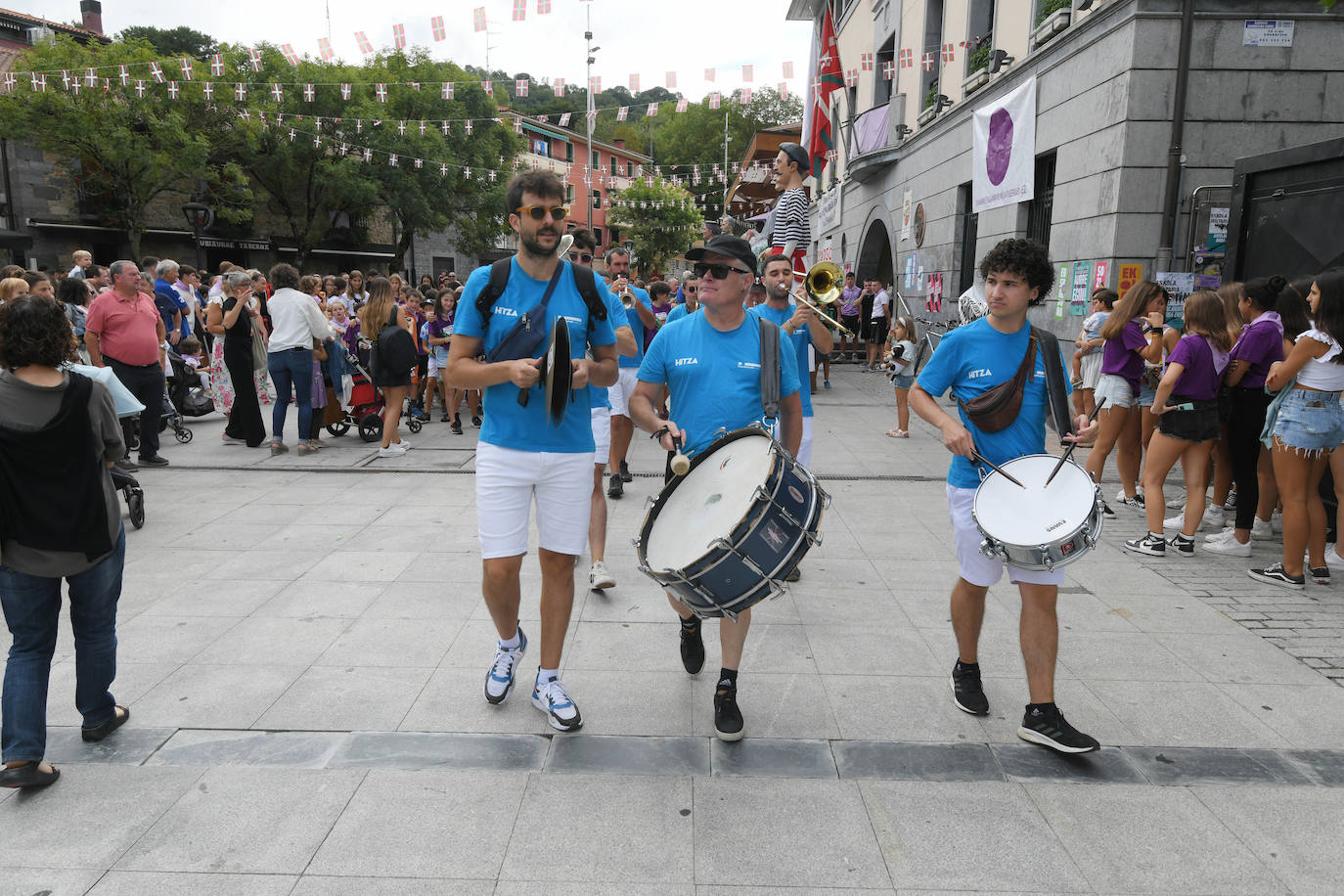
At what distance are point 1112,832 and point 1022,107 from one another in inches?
470

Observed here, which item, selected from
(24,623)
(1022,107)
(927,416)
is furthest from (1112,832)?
(1022,107)

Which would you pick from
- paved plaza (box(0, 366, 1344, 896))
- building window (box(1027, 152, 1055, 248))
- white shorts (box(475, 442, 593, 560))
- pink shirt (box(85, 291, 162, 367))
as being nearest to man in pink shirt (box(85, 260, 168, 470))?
pink shirt (box(85, 291, 162, 367))

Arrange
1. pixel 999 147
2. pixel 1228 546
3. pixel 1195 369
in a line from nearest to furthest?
pixel 1195 369, pixel 1228 546, pixel 999 147

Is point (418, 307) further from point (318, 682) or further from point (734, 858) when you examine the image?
point (734, 858)

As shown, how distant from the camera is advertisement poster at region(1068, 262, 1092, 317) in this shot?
10516 mm

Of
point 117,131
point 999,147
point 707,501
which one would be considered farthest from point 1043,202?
point 117,131

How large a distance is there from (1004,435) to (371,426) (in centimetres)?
841

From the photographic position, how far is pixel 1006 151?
12953 millimetres

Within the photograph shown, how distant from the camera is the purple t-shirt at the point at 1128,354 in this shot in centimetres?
684

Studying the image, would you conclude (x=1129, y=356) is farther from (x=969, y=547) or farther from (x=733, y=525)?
(x=733, y=525)

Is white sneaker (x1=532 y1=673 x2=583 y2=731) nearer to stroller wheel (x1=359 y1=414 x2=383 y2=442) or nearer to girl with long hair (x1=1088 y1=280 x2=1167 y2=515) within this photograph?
girl with long hair (x1=1088 y1=280 x2=1167 y2=515)

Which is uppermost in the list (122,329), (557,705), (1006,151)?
(1006,151)

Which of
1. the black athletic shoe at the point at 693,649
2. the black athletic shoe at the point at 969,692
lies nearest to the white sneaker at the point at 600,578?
the black athletic shoe at the point at 693,649

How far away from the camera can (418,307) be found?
12.9 m
